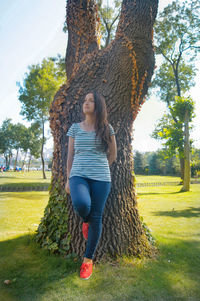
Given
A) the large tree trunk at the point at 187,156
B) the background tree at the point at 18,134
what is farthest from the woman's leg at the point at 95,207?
the background tree at the point at 18,134

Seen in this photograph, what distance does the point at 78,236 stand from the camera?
278 cm

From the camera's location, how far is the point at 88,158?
2.33 m

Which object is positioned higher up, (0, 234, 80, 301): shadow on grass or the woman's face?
the woman's face

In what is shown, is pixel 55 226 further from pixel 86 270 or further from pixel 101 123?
pixel 101 123

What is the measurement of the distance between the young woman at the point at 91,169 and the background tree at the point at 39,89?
17.7 metres

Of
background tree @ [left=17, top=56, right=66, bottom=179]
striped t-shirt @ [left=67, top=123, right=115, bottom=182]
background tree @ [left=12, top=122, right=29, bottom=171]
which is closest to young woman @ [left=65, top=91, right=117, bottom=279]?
striped t-shirt @ [left=67, top=123, right=115, bottom=182]

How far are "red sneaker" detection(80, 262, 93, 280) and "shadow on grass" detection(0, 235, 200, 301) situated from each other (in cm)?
6

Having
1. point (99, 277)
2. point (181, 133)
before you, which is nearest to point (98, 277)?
point (99, 277)

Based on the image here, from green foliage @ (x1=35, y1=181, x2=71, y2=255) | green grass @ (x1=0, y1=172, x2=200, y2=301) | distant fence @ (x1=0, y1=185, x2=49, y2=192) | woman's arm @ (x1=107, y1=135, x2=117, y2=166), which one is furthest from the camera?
distant fence @ (x1=0, y1=185, x2=49, y2=192)

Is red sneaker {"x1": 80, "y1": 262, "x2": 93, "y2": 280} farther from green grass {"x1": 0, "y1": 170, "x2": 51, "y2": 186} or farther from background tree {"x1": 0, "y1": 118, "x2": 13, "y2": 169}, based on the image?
background tree {"x1": 0, "y1": 118, "x2": 13, "y2": 169}

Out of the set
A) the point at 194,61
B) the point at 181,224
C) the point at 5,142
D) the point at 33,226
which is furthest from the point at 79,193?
the point at 5,142

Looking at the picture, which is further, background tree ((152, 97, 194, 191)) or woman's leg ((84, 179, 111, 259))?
background tree ((152, 97, 194, 191))

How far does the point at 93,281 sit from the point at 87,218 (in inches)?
28.4

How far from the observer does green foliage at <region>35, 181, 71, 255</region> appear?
112 inches
